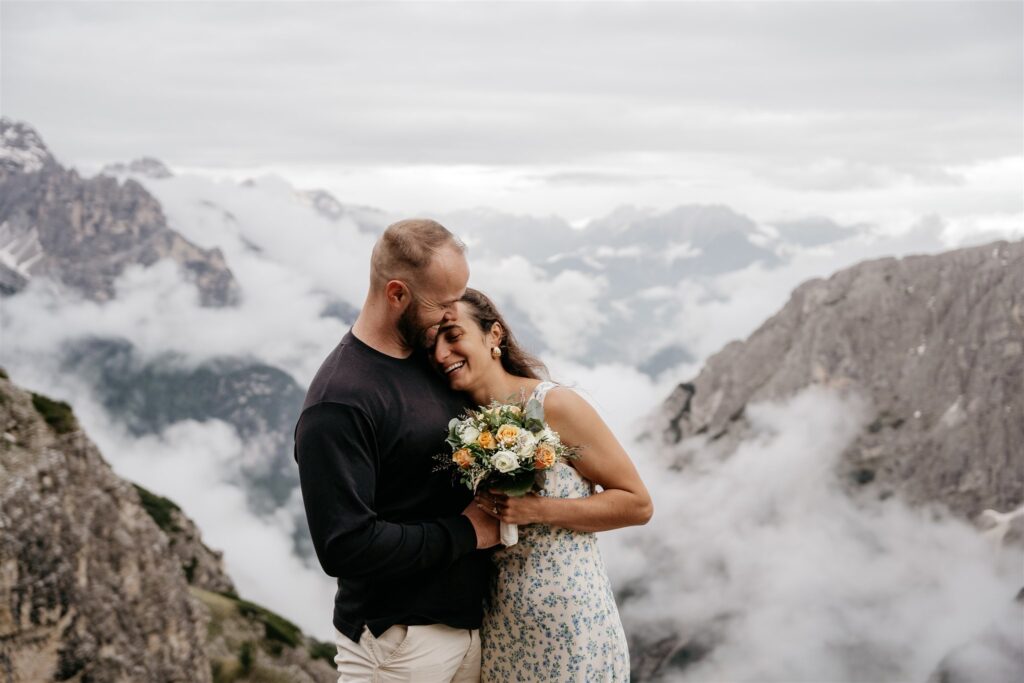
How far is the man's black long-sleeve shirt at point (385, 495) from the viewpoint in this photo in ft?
19.6

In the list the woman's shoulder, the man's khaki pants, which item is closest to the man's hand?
the man's khaki pants

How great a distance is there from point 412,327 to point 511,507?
5.28ft

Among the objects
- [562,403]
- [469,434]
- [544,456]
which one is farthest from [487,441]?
[562,403]

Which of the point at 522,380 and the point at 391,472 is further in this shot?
the point at 522,380

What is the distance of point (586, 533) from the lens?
24.2 feet

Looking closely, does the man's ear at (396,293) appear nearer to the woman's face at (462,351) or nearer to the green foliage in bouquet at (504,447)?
the woman's face at (462,351)

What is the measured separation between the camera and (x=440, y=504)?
693 cm

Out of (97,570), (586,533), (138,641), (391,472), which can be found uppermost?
(391,472)

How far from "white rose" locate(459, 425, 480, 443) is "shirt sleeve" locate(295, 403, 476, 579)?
2.20 ft

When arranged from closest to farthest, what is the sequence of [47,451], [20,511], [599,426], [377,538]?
[377,538] → [599,426] → [20,511] → [47,451]

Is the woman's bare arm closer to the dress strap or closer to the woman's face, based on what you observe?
the dress strap

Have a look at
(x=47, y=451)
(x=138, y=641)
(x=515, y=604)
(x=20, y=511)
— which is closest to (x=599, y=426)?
(x=515, y=604)

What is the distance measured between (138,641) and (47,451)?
12.2 metres

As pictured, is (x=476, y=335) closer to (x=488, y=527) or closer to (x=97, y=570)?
(x=488, y=527)
